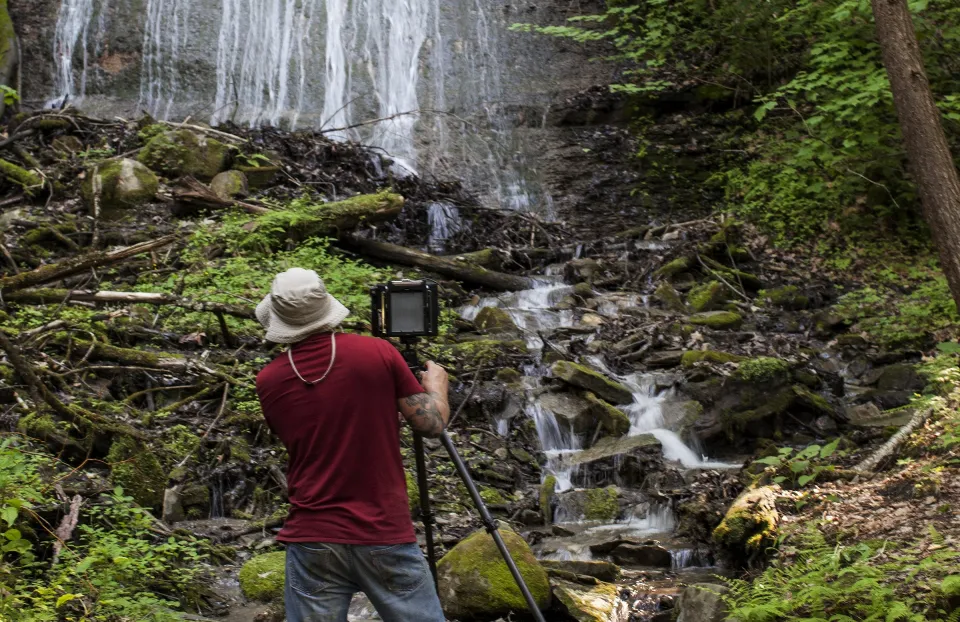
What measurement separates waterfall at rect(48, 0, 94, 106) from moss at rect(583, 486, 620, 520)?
44.0ft

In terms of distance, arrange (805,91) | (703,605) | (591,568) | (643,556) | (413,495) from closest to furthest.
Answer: (703,605)
(591,568)
(643,556)
(413,495)
(805,91)

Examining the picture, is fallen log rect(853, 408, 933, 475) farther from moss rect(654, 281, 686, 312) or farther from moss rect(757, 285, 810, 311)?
moss rect(757, 285, 810, 311)

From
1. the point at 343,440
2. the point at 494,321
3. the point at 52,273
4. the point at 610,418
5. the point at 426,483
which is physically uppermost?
the point at 52,273

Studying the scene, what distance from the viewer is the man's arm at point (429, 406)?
2.81 metres

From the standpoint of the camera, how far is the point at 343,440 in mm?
2693

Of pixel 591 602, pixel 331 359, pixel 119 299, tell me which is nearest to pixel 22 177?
pixel 119 299

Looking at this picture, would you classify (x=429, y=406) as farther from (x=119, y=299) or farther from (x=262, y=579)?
(x=119, y=299)

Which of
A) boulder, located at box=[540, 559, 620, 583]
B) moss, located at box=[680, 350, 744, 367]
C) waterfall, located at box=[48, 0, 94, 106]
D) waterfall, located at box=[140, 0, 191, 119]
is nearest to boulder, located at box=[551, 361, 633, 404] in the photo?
moss, located at box=[680, 350, 744, 367]

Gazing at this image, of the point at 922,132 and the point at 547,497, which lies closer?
the point at 922,132

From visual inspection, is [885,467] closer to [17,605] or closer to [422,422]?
[422,422]

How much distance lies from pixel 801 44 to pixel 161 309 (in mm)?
12075

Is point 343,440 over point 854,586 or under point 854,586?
over

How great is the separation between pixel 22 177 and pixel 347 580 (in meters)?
10.2

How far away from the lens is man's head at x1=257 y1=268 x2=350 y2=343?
2727 millimetres
